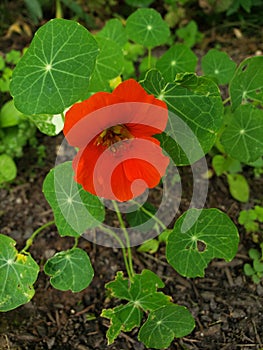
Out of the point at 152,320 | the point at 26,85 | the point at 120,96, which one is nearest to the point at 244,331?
the point at 152,320

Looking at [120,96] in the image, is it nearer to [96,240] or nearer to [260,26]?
[96,240]

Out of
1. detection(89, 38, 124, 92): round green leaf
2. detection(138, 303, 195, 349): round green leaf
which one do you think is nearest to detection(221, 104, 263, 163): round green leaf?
detection(89, 38, 124, 92): round green leaf

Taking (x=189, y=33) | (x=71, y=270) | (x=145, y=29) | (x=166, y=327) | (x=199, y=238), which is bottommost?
Answer: (x=166, y=327)

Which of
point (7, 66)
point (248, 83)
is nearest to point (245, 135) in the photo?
point (248, 83)

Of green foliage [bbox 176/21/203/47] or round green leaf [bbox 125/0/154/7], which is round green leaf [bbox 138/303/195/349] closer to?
green foliage [bbox 176/21/203/47]

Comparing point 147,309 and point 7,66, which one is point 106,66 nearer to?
point 147,309

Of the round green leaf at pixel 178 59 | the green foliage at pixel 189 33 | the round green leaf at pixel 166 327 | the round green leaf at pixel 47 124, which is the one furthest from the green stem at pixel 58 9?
the round green leaf at pixel 166 327
